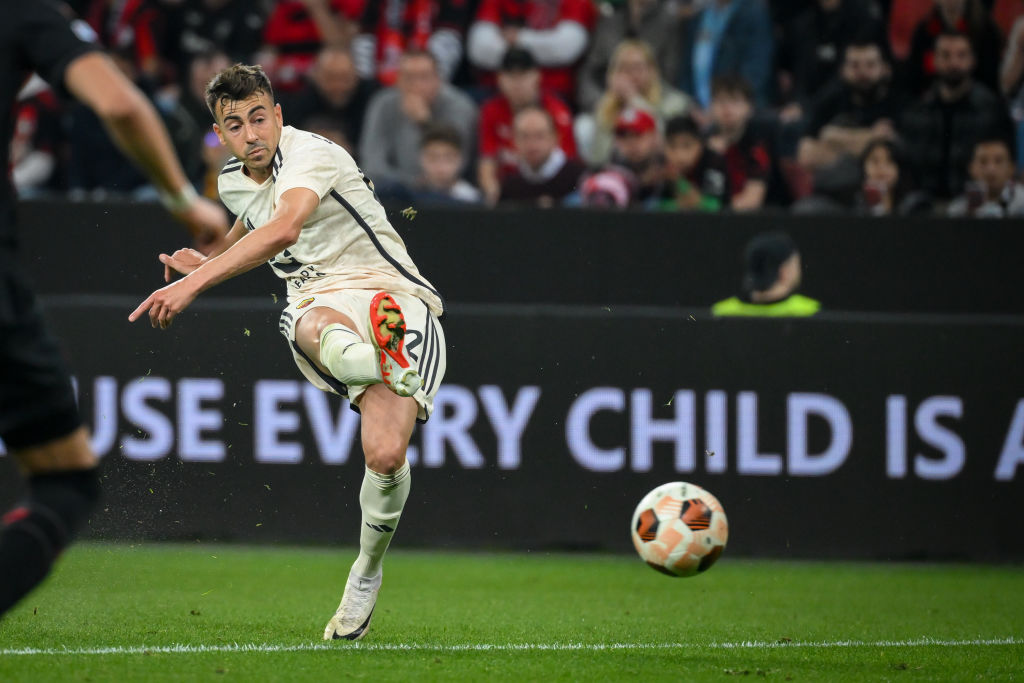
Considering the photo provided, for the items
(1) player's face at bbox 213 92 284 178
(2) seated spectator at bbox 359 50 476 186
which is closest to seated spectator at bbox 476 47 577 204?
(2) seated spectator at bbox 359 50 476 186

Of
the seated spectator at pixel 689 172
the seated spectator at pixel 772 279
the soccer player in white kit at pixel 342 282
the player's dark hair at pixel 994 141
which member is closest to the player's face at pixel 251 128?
the soccer player in white kit at pixel 342 282

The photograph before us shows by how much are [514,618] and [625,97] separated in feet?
18.5

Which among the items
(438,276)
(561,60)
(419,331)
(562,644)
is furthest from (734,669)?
(561,60)

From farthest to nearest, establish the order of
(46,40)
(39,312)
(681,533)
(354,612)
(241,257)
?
(681,533) < (354,612) < (241,257) < (39,312) < (46,40)

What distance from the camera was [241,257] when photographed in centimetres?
553

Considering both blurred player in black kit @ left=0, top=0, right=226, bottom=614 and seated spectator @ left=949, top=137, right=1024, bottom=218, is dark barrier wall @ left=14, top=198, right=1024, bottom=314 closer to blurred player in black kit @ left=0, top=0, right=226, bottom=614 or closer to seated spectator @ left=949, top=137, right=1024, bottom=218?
seated spectator @ left=949, top=137, right=1024, bottom=218

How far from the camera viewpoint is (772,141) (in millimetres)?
11406

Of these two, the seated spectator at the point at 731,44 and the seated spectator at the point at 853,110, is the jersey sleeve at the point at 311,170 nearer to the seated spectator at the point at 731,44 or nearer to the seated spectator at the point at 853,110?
the seated spectator at the point at 853,110

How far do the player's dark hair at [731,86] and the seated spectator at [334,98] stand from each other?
2.62 metres

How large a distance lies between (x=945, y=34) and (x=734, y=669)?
696cm

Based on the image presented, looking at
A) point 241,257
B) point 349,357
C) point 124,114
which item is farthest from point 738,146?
point 124,114

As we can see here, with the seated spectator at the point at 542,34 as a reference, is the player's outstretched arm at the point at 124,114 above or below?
above

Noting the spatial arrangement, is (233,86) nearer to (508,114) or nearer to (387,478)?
(387,478)

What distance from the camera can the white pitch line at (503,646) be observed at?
18.5 feet
